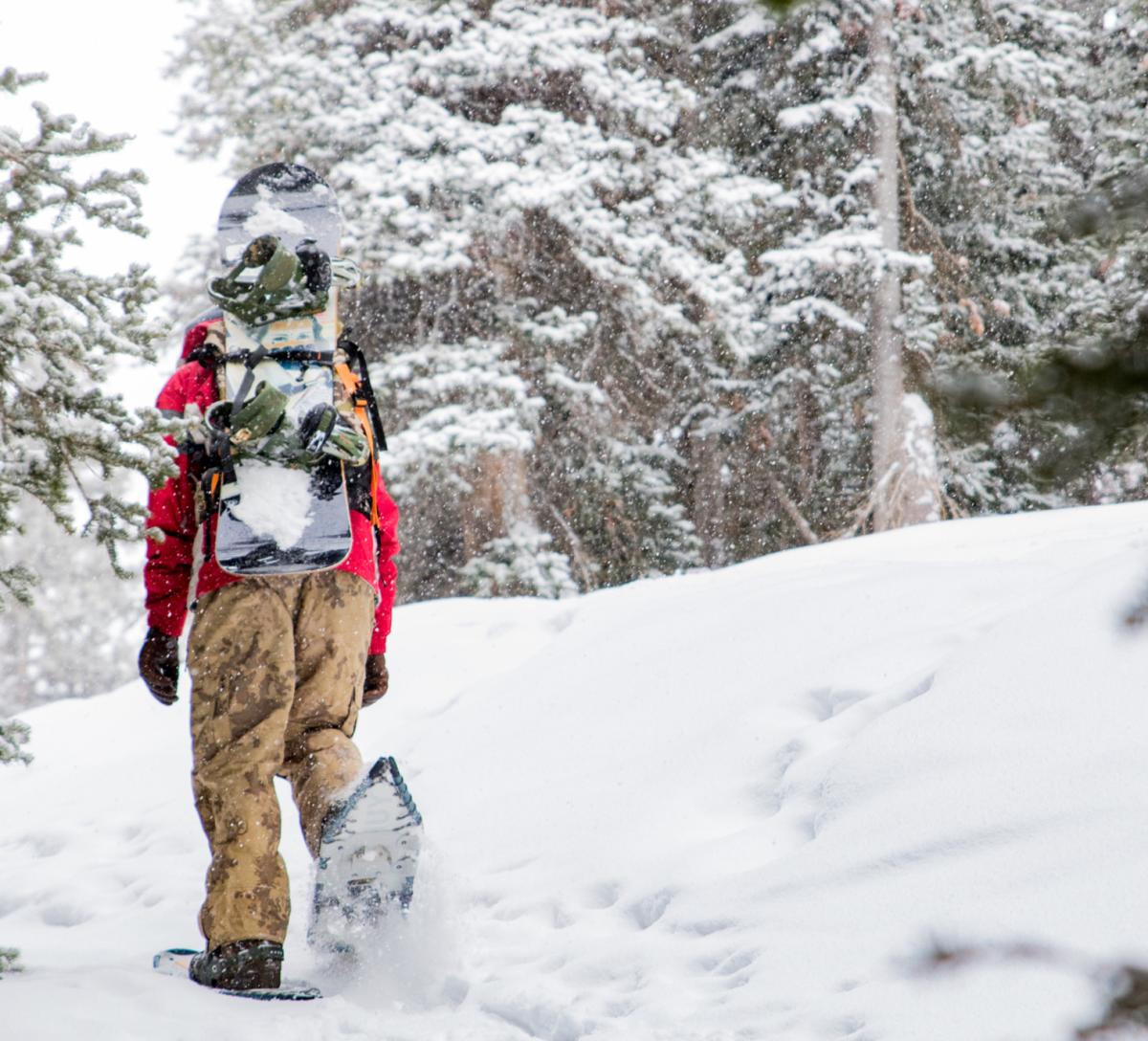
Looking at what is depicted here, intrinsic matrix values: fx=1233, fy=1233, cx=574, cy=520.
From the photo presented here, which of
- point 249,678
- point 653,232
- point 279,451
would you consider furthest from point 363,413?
point 653,232

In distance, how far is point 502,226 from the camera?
13219mm

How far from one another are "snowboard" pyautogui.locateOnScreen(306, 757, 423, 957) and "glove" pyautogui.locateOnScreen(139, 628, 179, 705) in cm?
70

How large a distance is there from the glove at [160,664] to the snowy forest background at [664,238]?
29.0ft

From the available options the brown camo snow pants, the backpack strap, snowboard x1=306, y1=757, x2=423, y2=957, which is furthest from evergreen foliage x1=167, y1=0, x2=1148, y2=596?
snowboard x1=306, y1=757, x2=423, y2=957

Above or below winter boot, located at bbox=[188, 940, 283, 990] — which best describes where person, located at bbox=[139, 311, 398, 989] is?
above

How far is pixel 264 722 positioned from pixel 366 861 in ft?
1.62

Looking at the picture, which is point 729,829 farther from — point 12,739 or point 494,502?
point 494,502

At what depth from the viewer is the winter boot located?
322 centimetres

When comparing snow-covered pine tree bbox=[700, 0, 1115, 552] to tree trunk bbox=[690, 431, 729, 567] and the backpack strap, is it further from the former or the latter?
the backpack strap

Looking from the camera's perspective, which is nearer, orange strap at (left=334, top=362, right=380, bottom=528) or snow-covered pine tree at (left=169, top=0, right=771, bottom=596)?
orange strap at (left=334, top=362, right=380, bottom=528)

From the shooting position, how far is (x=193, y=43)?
1534 centimetres

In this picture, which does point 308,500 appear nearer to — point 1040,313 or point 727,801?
point 727,801

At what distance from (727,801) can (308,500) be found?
193 cm

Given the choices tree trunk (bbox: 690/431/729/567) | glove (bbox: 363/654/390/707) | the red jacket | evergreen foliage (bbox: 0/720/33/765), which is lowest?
tree trunk (bbox: 690/431/729/567)
